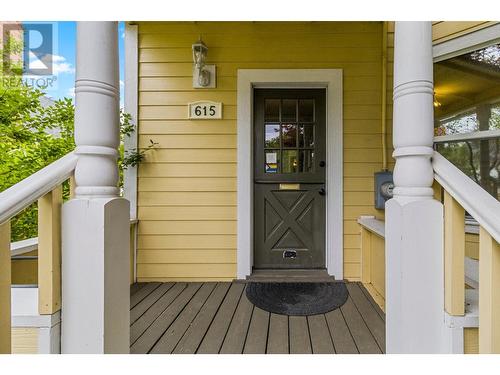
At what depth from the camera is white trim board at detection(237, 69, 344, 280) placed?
280 centimetres

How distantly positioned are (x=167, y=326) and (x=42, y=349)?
3.43 feet

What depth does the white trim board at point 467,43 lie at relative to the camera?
2.03 m

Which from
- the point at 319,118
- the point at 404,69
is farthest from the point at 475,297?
the point at 319,118

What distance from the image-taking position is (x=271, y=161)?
2979 millimetres

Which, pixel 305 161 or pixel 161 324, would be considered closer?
pixel 161 324

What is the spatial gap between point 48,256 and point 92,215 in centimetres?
20

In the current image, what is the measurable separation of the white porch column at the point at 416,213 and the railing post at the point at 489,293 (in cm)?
12

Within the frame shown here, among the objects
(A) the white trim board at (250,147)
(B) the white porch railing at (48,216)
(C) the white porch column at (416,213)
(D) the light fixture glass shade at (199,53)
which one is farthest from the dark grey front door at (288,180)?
(B) the white porch railing at (48,216)

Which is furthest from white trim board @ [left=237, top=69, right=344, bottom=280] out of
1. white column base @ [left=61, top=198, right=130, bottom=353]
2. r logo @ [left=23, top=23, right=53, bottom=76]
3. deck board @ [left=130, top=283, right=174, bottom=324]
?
r logo @ [left=23, top=23, right=53, bottom=76]

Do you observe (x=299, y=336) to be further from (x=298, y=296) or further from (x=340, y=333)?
(x=298, y=296)

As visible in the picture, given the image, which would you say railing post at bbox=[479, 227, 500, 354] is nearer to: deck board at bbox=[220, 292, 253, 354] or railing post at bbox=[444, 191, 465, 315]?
railing post at bbox=[444, 191, 465, 315]

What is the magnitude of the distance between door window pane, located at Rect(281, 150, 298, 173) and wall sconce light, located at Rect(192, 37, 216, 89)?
1008mm

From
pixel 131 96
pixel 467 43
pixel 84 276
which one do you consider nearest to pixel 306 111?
pixel 467 43

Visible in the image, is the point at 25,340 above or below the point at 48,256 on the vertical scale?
below
